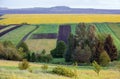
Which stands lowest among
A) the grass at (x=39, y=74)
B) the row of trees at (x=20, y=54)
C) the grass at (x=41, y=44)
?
the grass at (x=41, y=44)

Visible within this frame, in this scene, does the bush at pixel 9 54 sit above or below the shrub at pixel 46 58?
above

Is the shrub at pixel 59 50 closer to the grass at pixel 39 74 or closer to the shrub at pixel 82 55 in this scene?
the shrub at pixel 82 55

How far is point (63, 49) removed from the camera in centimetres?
8700

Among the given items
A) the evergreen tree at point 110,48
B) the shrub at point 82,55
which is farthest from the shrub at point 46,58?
the evergreen tree at point 110,48

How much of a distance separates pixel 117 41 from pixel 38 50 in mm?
22326

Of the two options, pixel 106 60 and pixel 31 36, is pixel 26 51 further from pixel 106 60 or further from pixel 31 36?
pixel 31 36

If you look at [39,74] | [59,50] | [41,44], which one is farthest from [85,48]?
[39,74]

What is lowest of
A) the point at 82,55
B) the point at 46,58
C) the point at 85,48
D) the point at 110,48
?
the point at 46,58

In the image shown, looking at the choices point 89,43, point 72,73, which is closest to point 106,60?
point 89,43

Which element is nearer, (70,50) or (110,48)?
(70,50)

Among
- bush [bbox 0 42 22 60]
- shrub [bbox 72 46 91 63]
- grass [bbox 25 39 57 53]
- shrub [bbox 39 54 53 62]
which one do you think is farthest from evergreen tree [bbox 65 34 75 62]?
bush [bbox 0 42 22 60]

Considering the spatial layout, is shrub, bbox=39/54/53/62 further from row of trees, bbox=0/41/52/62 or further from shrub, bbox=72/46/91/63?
shrub, bbox=72/46/91/63

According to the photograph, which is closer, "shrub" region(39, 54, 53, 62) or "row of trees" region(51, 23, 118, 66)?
"shrub" region(39, 54, 53, 62)

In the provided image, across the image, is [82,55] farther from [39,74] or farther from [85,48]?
[39,74]
